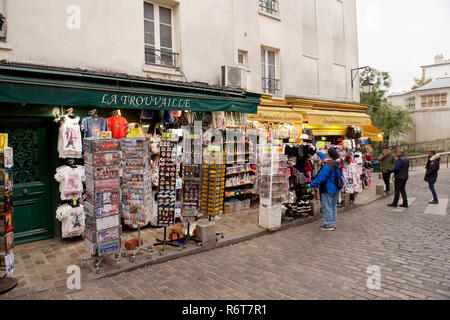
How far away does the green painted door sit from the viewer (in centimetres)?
621

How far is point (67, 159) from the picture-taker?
251 inches

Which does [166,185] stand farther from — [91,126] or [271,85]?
[271,85]

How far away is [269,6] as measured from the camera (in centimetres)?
1204

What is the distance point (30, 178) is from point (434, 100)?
35235 millimetres

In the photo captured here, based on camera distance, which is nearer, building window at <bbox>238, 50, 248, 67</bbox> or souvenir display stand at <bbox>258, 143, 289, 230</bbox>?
souvenir display stand at <bbox>258, 143, 289, 230</bbox>

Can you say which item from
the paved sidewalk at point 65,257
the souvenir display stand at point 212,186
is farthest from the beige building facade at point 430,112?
the souvenir display stand at point 212,186

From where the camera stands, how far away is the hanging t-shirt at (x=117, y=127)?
686 centimetres

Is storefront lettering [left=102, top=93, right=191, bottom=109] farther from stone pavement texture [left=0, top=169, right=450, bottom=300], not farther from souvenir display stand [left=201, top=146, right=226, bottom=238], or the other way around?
stone pavement texture [left=0, top=169, right=450, bottom=300]

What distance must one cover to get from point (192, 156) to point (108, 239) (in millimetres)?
3615

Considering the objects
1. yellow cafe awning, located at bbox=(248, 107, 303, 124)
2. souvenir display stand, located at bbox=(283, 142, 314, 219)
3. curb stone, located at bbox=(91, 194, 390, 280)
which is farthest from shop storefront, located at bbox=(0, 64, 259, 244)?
yellow cafe awning, located at bbox=(248, 107, 303, 124)

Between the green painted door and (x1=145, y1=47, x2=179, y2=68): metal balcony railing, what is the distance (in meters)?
3.08

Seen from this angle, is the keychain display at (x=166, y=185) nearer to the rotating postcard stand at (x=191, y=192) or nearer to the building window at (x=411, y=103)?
the rotating postcard stand at (x=191, y=192)

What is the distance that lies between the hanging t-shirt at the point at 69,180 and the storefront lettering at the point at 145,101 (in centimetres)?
Answer: 157
